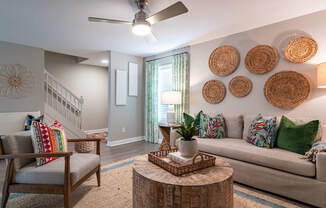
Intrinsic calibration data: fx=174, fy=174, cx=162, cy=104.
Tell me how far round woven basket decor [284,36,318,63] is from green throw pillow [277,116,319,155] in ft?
3.36

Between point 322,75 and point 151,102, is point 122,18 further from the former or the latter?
point 322,75

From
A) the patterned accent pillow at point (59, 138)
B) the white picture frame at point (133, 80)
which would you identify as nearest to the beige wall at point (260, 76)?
the white picture frame at point (133, 80)

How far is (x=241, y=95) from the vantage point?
3.28m

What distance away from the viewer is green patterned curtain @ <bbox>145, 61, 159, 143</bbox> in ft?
15.8

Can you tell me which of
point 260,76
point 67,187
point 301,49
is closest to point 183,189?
point 67,187

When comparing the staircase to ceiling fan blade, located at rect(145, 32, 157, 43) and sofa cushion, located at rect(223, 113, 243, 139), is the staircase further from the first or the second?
sofa cushion, located at rect(223, 113, 243, 139)

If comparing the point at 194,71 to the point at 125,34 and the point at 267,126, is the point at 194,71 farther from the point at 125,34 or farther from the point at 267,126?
the point at 267,126

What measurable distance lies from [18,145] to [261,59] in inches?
142

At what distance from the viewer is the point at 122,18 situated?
2.72 meters

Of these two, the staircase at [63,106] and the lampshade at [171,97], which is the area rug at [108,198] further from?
the staircase at [63,106]

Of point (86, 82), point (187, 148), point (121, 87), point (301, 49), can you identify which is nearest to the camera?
point (187, 148)

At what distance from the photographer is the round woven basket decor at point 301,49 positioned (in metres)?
2.58

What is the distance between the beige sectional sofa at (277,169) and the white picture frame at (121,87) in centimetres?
264

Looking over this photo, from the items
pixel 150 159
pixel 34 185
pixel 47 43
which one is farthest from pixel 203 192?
pixel 47 43
